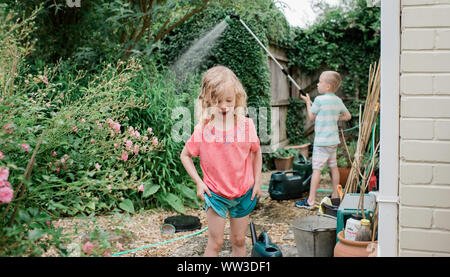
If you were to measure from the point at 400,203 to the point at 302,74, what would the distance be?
6.17 metres

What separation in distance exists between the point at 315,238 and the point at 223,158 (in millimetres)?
836

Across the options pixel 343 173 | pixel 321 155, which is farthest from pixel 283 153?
pixel 321 155

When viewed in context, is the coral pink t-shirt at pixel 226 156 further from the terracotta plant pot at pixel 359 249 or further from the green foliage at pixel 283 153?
the green foliage at pixel 283 153

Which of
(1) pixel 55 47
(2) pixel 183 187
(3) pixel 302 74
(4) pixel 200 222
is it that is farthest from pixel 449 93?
(3) pixel 302 74

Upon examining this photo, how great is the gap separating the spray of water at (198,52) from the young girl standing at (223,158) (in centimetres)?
389

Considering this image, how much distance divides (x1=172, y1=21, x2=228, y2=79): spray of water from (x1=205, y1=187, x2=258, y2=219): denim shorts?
4.08 m

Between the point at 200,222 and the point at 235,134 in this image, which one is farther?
the point at 200,222

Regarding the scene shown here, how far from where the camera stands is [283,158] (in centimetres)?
643

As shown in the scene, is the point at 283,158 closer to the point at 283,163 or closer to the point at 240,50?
the point at 283,163

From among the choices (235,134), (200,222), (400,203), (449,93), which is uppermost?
(449,93)

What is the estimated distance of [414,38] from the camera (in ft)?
5.95

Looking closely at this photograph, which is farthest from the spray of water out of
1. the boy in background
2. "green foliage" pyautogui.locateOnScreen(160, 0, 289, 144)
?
the boy in background
